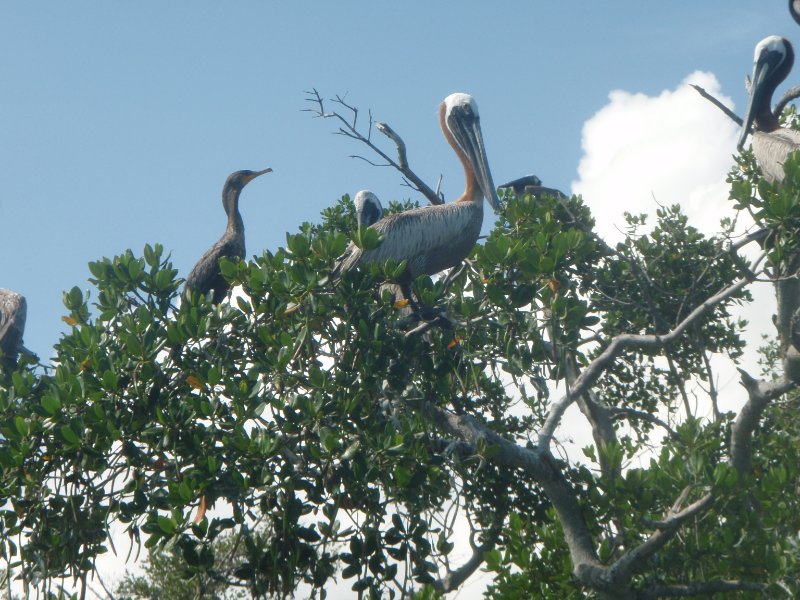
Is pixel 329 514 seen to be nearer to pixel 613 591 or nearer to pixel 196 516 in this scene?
pixel 196 516

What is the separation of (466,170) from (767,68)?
128 inches

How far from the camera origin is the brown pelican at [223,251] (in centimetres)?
938

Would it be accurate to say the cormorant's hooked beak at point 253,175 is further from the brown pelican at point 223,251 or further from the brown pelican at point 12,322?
the brown pelican at point 12,322

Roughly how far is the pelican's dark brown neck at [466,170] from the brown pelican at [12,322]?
559 centimetres

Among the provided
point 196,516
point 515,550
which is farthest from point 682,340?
point 196,516

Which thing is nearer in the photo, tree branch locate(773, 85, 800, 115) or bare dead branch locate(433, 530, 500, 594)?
bare dead branch locate(433, 530, 500, 594)

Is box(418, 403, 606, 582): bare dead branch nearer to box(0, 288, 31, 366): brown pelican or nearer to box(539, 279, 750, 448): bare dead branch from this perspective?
box(539, 279, 750, 448): bare dead branch

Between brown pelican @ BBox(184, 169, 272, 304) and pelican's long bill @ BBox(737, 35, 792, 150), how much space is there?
5.31 metres

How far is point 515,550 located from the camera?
215 inches

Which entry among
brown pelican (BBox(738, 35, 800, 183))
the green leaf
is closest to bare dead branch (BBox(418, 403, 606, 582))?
the green leaf

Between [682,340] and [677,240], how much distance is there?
101 cm

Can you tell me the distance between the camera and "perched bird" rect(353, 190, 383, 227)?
1002cm

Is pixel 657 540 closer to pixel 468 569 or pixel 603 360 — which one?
pixel 603 360

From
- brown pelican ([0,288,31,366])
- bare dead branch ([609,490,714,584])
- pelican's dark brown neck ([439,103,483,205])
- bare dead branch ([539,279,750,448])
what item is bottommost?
bare dead branch ([609,490,714,584])
